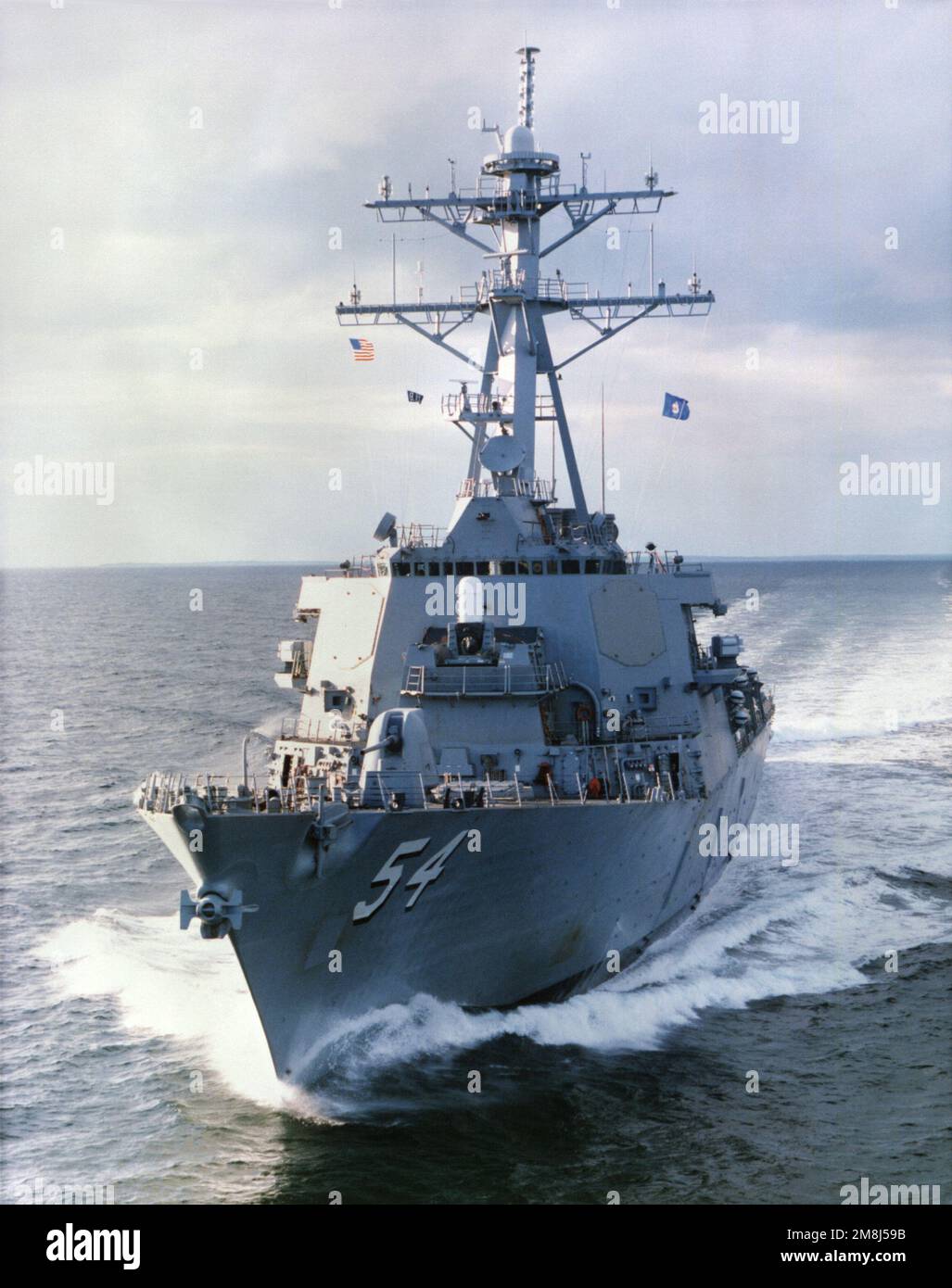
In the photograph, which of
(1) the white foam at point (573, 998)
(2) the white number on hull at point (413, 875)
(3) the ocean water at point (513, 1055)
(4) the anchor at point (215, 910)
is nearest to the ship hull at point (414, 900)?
(2) the white number on hull at point (413, 875)

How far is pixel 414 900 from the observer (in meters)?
13.8

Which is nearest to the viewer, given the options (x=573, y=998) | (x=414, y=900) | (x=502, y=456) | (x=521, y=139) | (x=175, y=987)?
(x=414, y=900)

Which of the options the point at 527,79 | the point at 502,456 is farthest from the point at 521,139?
the point at 502,456

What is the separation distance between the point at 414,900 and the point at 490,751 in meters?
2.67

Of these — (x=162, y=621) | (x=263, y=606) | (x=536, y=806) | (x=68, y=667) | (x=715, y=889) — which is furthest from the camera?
(x=263, y=606)

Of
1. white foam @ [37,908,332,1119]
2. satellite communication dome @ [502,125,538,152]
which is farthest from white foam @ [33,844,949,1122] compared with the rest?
satellite communication dome @ [502,125,538,152]

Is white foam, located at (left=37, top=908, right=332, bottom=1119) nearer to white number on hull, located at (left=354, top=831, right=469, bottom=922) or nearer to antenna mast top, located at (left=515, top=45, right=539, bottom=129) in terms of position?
white number on hull, located at (left=354, top=831, right=469, bottom=922)

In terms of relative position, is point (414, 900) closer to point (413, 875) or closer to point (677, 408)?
point (413, 875)

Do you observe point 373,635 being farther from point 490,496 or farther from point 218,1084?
point 218,1084

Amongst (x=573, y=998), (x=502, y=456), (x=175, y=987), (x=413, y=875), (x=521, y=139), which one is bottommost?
(x=573, y=998)

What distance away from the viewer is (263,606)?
8600cm

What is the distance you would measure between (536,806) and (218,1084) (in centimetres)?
439

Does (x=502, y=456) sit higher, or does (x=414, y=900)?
(x=502, y=456)

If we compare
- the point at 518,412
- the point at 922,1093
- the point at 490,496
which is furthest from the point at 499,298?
the point at 922,1093
